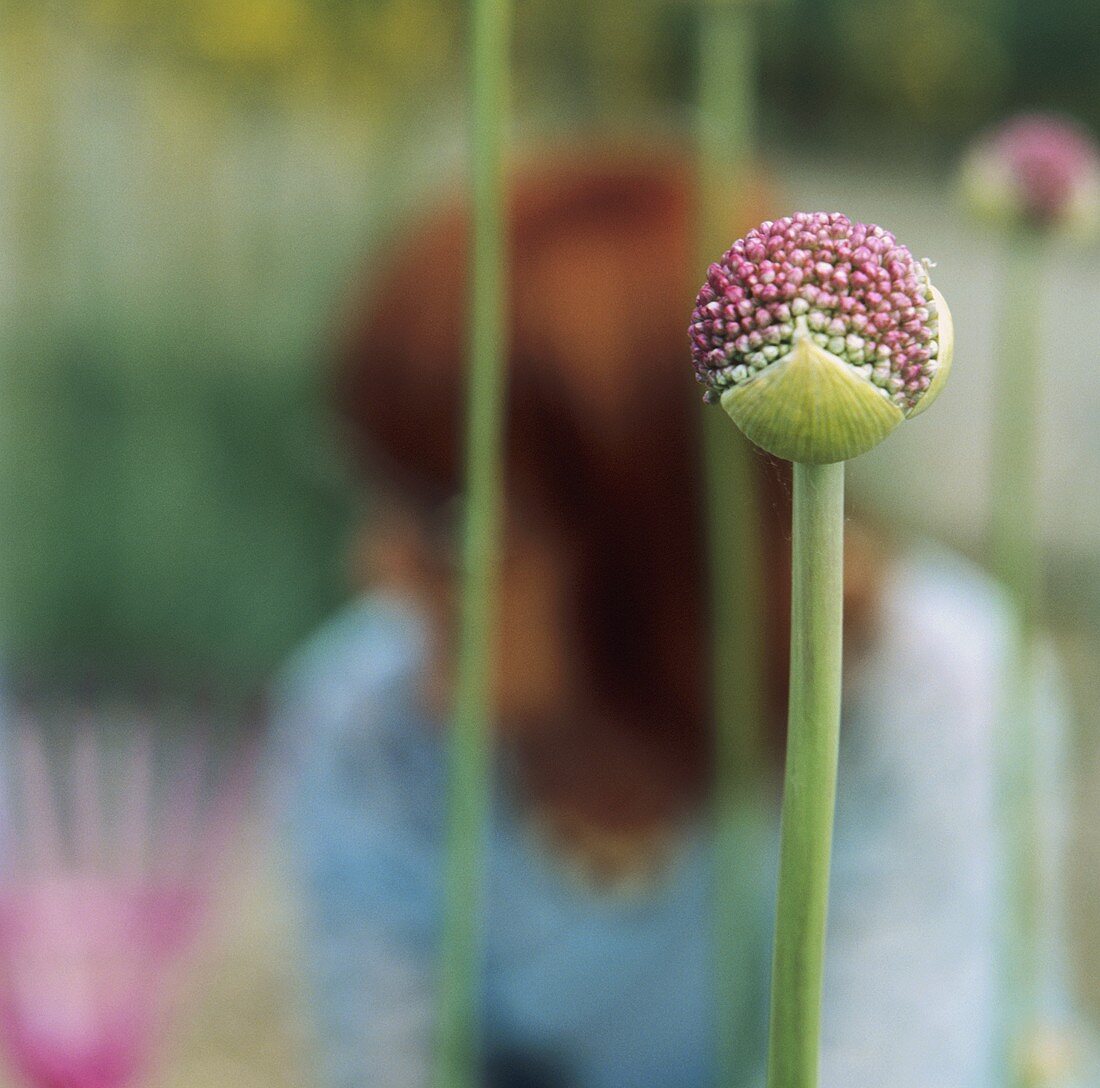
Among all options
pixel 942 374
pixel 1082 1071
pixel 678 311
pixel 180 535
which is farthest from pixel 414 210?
pixel 942 374

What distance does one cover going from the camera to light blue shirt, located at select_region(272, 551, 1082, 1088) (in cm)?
94

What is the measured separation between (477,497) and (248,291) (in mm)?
1707

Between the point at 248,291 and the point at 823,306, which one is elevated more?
the point at 823,306

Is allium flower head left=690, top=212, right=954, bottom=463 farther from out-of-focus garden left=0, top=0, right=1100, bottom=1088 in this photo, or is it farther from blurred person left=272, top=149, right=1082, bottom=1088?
out-of-focus garden left=0, top=0, right=1100, bottom=1088

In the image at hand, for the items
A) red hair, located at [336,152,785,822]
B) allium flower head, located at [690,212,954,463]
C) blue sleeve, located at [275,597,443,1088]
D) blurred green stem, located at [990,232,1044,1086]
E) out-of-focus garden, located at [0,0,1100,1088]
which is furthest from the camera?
out-of-focus garden, located at [0,0,1100,1088]

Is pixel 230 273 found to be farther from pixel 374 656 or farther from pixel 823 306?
pixel 823 306

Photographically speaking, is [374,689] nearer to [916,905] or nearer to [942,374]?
[916,905]

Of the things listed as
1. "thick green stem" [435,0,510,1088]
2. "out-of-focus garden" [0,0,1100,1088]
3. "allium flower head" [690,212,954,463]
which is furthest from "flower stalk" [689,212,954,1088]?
"out-of-focus garden" [0,0,1100,1088]

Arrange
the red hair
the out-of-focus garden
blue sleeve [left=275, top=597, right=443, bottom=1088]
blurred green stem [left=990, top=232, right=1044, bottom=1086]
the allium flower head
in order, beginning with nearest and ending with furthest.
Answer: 1. the allium flower head
2. blurred green stem [left=990, top=232, right=1044, bottom=1086]
3. the red hair
4. blue sleeve [left=275, top=597, right=443, bottom=1088]
5. the out-of-focus garden

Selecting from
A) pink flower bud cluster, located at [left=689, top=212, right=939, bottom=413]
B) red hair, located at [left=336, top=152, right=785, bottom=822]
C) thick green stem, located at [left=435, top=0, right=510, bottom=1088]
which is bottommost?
red hair, located at [left=336, top=152, right=785, bottom=822]

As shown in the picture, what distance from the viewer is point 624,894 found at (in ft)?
3.48

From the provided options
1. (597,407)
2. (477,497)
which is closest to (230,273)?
(597,407)

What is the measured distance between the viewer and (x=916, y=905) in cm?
95

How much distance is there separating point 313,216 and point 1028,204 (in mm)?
1609
